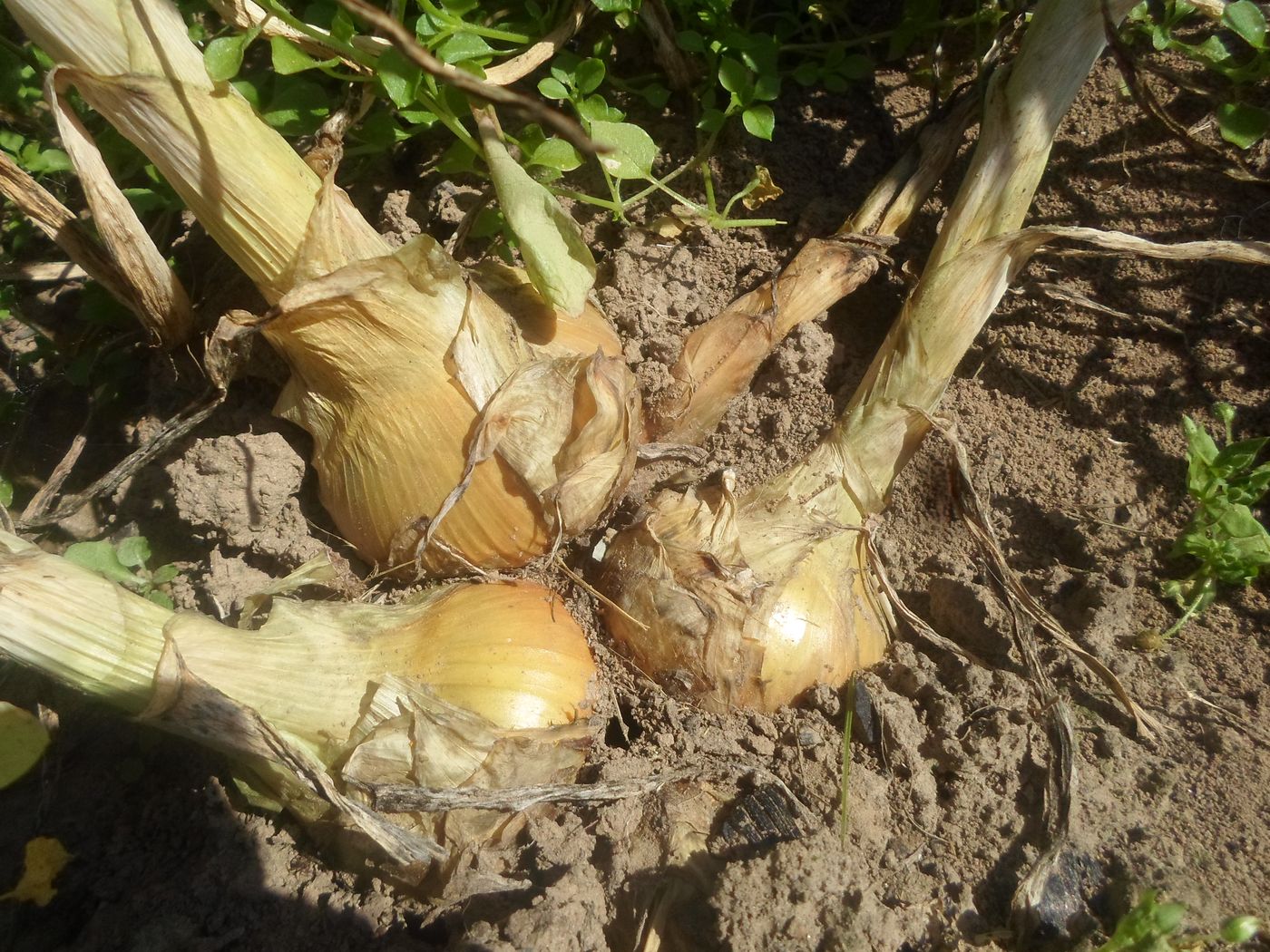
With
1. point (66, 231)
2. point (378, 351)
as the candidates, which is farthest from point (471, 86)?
point (66, 231)

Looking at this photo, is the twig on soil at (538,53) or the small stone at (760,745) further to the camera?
the twig on soil at (538,53)

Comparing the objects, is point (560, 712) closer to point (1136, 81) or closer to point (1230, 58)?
point (1136, 81)

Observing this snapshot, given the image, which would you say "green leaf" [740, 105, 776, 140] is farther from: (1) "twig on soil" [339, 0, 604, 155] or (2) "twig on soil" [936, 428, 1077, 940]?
(1) "twig on soil" [339, 0, 604, 155]

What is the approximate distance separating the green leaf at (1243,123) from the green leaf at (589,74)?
1025mm

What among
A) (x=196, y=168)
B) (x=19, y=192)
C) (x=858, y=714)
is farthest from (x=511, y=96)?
(x=19, y=192)

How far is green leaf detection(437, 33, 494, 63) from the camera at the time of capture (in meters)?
1.24

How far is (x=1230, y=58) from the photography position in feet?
4.87

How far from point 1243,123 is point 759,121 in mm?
783

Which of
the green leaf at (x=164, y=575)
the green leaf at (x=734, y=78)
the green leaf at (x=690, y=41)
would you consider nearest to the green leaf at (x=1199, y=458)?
the green leaf at (x=734, y=78)

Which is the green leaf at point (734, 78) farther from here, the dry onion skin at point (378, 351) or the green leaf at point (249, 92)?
the green leaf at point (249, 92)

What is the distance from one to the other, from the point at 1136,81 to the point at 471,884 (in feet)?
5.05

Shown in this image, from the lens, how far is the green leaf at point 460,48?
4.08 ft

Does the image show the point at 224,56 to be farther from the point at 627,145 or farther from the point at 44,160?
the point at 44,160

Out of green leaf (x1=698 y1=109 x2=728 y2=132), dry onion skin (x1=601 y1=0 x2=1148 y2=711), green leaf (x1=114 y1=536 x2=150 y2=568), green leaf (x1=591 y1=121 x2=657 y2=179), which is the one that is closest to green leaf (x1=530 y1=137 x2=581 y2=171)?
green leaf (x1=591 y1=121 x2=657 y2=179)
